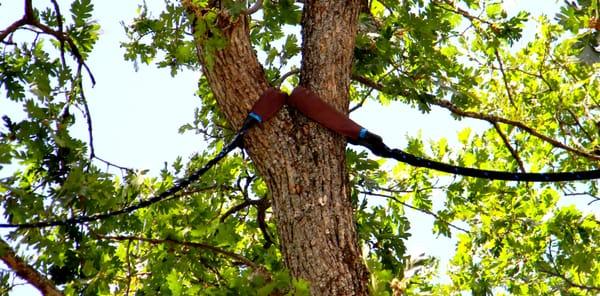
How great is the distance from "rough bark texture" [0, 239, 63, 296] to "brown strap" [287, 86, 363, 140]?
4.32ft

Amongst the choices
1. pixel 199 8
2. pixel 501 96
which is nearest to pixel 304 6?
pixel 199 8

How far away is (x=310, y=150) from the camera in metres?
3.14

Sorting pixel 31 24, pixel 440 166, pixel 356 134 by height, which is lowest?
pixel 440 166

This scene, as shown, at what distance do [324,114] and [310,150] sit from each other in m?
0.18

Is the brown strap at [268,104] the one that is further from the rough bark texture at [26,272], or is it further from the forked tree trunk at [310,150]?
the rough bark texture at [26,272]

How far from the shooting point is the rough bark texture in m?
3.01

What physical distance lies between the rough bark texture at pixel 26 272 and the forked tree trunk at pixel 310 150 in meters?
1.00

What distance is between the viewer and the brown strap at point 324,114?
10.5 ft

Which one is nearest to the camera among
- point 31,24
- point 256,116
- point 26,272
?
point 26,272

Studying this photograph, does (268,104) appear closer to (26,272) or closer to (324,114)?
(324,114)

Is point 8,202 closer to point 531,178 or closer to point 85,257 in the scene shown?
point 85,257

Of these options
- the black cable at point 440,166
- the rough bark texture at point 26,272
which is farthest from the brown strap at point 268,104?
the rough bark texture at point 26,272

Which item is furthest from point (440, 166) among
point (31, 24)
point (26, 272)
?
point (31, 24)

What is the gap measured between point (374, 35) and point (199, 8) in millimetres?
1259
